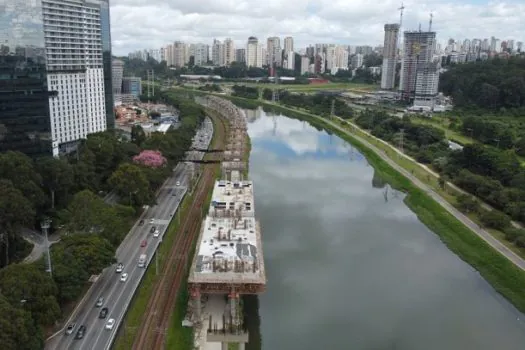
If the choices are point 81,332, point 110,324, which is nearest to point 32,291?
point 81,332

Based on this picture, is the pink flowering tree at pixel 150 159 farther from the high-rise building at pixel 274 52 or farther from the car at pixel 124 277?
the high-rise building at pixel 274 52

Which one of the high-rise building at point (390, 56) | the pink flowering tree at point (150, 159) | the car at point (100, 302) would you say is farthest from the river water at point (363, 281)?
the high-rise building at point (390, 56)

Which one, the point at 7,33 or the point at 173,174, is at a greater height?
the point at 7,33

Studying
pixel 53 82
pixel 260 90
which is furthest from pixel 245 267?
pixel 260 90

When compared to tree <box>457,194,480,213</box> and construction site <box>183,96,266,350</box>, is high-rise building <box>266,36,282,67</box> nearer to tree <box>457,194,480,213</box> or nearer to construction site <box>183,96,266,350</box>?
tree <box>457,194,480,213</box>

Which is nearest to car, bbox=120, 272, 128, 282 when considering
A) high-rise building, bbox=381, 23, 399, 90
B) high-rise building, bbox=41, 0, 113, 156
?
high-rise building, bbox=41, 0, 113, 156

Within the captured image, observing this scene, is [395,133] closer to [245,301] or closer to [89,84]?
[89,84]

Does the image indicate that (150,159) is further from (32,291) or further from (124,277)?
(32,291)
